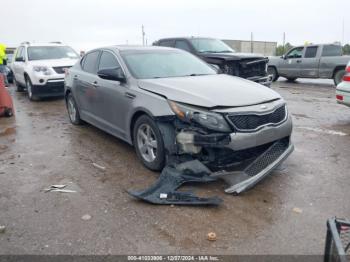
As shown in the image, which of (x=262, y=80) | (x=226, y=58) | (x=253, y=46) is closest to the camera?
(x=226, y=58)

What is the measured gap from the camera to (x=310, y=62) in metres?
14.4

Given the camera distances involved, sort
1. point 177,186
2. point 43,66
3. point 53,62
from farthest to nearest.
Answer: point 53,62 < point 43,66 < point 177,186

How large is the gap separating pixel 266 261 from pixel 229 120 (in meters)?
1.63

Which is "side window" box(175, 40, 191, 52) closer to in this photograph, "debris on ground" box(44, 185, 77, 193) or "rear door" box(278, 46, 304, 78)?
"rear door" box(278, 46, 304, 78)

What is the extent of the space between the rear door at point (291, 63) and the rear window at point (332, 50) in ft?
3.37

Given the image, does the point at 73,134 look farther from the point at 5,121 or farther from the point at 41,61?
the point at 41,61

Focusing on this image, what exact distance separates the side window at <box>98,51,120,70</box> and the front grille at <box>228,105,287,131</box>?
2.23 metres

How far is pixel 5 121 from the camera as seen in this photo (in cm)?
814

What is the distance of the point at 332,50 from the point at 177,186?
40.5 feet

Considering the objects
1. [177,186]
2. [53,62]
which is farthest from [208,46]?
[177,186]

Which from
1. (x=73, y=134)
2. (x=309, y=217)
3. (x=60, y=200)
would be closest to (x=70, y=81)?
(x=73, y=134)

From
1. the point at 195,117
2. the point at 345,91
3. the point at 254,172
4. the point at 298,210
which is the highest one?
the point at 195,117

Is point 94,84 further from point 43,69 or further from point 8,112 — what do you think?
point 43,69

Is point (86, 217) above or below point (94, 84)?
below
